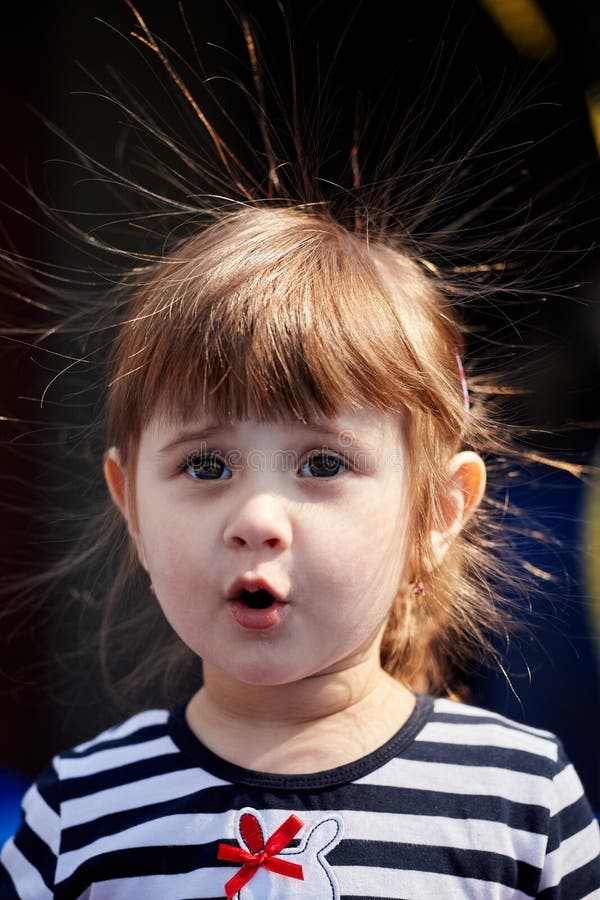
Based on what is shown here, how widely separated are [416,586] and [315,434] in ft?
0.96

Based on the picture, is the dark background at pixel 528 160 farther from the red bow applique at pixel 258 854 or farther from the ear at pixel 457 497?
the red bow applique at pixel 258 854

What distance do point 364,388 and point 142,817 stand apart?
534 mm

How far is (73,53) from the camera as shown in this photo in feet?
5.58

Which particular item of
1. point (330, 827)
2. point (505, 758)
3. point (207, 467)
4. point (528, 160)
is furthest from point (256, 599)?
point (528, 160)

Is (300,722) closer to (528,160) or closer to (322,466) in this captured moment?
(322,466)

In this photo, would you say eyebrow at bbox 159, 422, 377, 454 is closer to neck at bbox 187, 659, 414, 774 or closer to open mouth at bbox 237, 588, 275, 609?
open mouth at bbox 237, 588, 275, 609

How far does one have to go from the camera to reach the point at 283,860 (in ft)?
3.02

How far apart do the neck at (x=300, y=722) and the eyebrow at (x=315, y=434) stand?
0.27 m

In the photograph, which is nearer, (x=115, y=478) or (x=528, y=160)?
(x=115, y=478)

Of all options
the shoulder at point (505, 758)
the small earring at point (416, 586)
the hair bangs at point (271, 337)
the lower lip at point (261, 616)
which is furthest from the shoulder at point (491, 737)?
the hair bangs at point (271, 337)

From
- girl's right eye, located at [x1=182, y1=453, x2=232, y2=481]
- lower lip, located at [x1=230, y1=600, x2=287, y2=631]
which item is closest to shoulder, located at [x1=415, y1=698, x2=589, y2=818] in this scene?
lower lip, located at [x1=230, y1=600, x2=287, y2=631]

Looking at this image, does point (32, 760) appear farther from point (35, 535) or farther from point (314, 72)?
point (314, 72)

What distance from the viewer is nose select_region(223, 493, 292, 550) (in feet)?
2.85

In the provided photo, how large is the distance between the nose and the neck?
0.21 m
